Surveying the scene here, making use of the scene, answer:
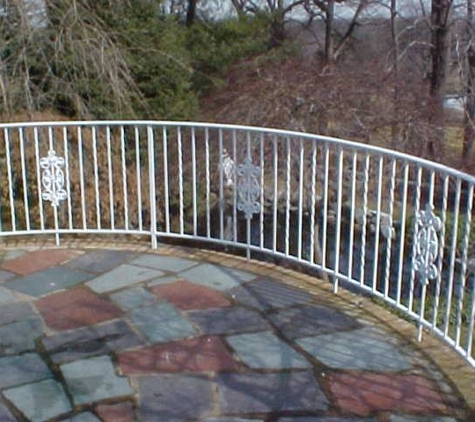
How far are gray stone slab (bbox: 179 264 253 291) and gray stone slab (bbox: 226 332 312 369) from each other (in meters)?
0.68

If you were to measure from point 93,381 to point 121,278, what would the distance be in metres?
1.25

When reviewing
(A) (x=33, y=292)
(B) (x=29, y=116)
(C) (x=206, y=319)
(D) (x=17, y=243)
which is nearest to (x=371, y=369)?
(C) (x=206, y=319)

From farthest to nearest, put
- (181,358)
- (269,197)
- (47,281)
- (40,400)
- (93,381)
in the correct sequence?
1. (269,197)
2. (47,281)
3. (181,358)
4. (93,381)
5. (40,400)

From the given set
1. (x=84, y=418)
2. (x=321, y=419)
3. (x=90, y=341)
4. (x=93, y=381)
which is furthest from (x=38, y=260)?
(x=321, y=419)

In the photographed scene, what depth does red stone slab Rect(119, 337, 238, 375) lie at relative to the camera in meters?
2.78

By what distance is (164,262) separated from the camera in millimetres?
4176

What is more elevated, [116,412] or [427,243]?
[427,243]

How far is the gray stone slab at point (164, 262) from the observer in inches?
161

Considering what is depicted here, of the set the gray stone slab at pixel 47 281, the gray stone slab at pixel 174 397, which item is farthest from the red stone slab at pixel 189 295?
the gray stone slab at pixel 174 397

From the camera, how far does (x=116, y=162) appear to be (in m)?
7.66

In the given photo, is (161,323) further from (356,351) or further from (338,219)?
(338,219)

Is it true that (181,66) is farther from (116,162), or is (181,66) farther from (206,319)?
(206,319)

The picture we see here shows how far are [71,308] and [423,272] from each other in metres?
1.90

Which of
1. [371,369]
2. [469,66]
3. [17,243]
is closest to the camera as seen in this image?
[371,369]
